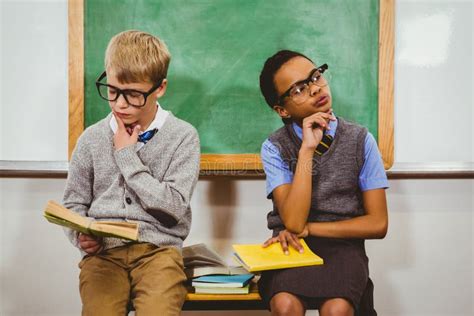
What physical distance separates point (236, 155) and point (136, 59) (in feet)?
2.11

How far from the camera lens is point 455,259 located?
95.2 inches

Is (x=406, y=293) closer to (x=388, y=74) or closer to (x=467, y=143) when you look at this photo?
(x=467, y=143)

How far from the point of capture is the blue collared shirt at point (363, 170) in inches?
71.9

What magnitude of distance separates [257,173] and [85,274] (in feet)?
2.72

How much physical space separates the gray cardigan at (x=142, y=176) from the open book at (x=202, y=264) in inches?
4.3

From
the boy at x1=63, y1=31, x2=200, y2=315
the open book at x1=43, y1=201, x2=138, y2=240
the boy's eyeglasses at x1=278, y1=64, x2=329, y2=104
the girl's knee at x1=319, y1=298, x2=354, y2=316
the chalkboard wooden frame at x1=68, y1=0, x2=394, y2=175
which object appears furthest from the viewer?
the chalkboard wooden frame at x1=68, y1=0, x2=394, y2=175

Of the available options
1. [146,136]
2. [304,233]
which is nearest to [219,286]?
[304,233]

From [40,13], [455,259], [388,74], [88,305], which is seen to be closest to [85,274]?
[88,305]

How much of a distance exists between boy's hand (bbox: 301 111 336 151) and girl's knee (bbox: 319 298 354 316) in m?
0.46

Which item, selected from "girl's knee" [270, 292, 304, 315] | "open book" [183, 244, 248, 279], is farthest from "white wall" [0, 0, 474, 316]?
"girl's knee" [270, 292, 304, 315]

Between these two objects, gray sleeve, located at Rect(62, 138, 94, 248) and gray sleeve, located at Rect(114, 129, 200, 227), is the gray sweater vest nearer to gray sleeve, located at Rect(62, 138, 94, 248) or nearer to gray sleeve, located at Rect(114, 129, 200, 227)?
gray sleeve, located at Rect(114, 129, 200, 227)

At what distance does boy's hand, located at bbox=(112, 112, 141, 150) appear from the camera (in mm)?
1771

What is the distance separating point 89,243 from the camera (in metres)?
1.73

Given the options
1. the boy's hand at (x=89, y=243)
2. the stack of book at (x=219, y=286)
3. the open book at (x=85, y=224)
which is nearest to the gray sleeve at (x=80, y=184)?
the boy's hand at (x=89, y=243)
